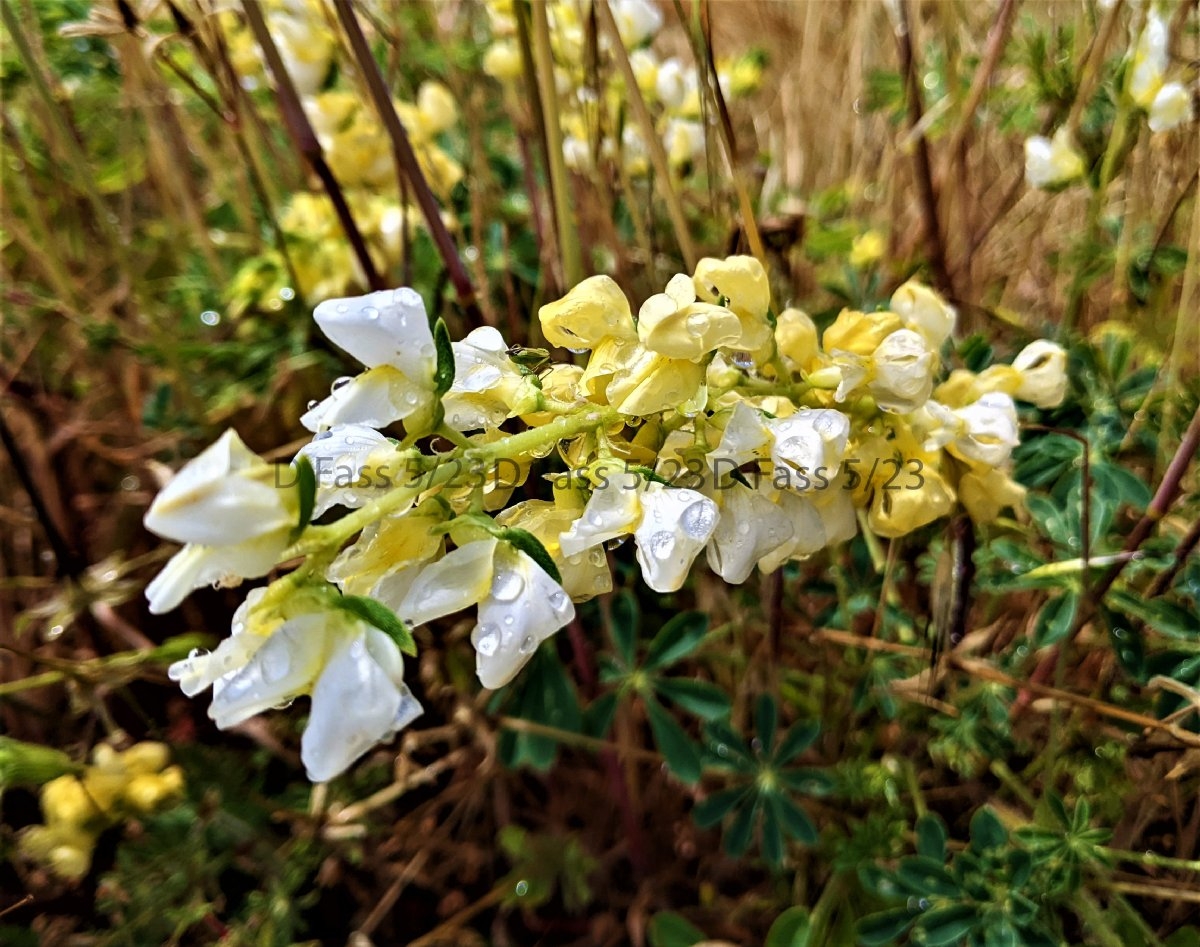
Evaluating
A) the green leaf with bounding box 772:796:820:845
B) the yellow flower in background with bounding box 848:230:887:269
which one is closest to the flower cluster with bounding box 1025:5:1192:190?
the yellow flower in background with bounding box 848:230:887:269

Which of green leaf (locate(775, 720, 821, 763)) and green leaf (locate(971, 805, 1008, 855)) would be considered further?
green leaf (locate(775, 720, 821, 763))

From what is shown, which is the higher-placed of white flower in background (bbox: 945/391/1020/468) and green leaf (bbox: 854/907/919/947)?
→ white flower in background (bbox: 945/391/1020/468)

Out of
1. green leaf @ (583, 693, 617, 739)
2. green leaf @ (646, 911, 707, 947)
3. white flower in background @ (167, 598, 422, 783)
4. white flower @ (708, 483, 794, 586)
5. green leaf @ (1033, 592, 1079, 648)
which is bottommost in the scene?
green leaf @ (646, 911, 707, 947)

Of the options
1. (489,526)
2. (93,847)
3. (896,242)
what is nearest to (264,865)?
(93,847)

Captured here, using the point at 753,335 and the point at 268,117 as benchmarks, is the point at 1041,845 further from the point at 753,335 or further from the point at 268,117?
the point at 268,117

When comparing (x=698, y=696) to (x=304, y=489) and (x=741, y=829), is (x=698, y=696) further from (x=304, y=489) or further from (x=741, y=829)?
(x=304, y=489)

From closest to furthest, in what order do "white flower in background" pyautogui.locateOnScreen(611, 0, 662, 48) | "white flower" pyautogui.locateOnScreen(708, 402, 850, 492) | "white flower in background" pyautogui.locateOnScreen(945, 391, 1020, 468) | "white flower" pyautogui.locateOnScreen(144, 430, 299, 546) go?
1. "white flower" pyautogui.locateOnScreen(144, 430, 299, 546)
2. "white flower" pyautogui.locateOnScreen(708, 402, 850, 492)
3. "white flower in background" pyautogui.locateOnScreen(945, 391, 1020, 468)
4. "white flower in background" pyautogui.locateOnScreen(611, 0, 662, 48)

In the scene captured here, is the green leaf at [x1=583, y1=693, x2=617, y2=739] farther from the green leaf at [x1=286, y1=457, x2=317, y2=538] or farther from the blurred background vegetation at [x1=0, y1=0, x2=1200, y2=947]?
the green leaf at [x1=286, y1=457, x2=317, y2=538]
